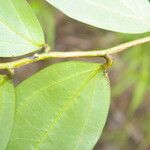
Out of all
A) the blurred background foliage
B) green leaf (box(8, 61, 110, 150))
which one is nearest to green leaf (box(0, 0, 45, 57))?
green leaf (box(8, 61, 110, 150))

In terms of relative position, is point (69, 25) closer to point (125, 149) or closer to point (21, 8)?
point (125, 149)

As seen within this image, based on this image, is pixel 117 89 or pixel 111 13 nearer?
pixel 111 13

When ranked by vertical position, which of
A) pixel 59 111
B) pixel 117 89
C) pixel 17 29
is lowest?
pixel 117 89

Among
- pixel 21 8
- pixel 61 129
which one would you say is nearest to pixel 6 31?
pixel 21 8

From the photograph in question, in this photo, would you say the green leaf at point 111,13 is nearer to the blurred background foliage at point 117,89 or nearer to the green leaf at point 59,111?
the green leaf at point 59,111

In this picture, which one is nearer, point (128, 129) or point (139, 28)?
point (139, 28)

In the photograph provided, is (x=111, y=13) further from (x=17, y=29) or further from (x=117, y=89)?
(x=117, y=89)

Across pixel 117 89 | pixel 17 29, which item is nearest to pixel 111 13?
pixel 17 29
